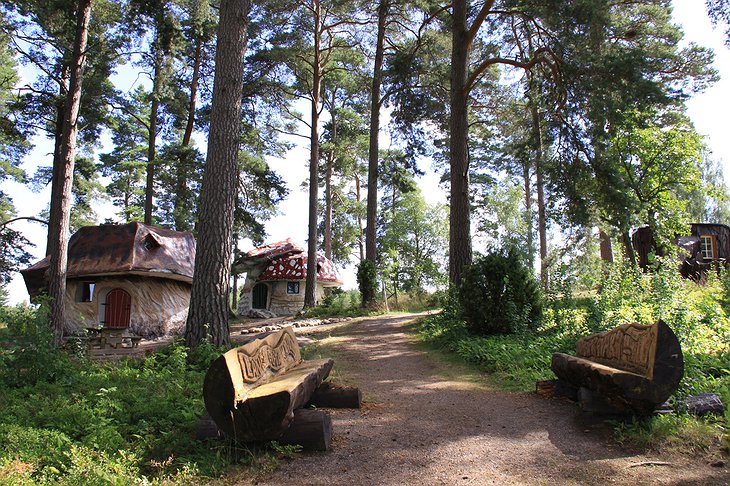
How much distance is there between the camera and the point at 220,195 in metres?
9.03

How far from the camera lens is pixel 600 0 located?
1049 cm

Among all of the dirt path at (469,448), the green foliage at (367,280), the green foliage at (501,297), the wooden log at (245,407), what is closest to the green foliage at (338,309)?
the green foliage at (367,280)

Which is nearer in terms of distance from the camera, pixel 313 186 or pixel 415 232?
pixel 313 186

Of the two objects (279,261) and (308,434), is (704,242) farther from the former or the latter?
(308,434)

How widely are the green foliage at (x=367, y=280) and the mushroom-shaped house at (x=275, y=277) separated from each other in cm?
711

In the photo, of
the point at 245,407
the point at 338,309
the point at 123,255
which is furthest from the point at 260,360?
the point at 338,309

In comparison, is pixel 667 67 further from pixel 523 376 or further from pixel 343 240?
pixel 343 240

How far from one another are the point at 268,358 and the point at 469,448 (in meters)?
2.16

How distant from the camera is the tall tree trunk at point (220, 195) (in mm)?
8750

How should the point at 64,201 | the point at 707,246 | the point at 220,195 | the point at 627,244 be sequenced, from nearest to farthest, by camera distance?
the point at 220,195 < the point at 64,201 < the point at 627,244 < the point at 707,246

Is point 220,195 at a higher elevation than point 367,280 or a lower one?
higher

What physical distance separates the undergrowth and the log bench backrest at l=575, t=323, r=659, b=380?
543mm

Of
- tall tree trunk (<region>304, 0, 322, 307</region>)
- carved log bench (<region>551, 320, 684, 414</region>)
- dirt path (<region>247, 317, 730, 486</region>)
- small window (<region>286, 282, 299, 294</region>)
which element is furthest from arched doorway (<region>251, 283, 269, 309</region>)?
carved log bench (<region>551, 320, 684, 414</region>)

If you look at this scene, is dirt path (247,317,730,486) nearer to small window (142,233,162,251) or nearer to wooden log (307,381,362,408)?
wooden log (307,381,362,408)
